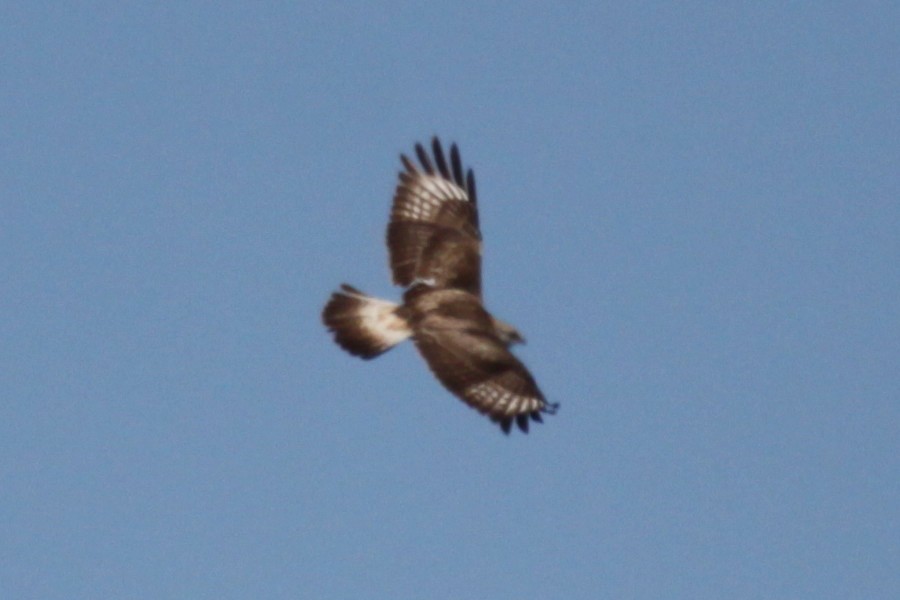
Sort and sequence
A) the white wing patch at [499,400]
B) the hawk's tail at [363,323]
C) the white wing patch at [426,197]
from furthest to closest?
the white wing patch at [426,197]
the hawk's tail at [363,323]
the white wing patch at [499,400]

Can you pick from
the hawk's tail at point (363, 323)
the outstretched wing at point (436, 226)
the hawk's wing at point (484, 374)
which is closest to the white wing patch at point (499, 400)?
the hawk's wing at point (484, 374)

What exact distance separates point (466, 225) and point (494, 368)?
91.3 inches

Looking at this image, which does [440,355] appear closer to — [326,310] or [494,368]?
[494,368]

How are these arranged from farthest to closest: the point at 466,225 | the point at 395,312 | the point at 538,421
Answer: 1. the point at 466,225
2. the point at 395,312
3. the point at 538,421

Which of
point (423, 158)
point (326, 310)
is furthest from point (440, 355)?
point (423, 158)

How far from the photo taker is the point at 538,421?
14812mm

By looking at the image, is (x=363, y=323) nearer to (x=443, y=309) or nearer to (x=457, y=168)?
(x=443, y=309)

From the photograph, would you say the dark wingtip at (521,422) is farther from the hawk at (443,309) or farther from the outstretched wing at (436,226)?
the outstretched wing at (436,226)

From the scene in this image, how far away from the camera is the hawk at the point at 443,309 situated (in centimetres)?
1484

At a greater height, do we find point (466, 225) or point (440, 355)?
point (466, 225)

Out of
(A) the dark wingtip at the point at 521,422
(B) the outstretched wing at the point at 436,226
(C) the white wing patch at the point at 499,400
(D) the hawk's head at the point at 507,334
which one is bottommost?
(A) the dark wingtip at the point at 521,422

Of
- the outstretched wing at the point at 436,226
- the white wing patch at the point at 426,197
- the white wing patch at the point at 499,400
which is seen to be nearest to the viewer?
the white wing patch at the point at 499,400

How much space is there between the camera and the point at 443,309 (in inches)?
616

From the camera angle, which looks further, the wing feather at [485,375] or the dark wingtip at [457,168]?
the dark wingtip at [457,168]
